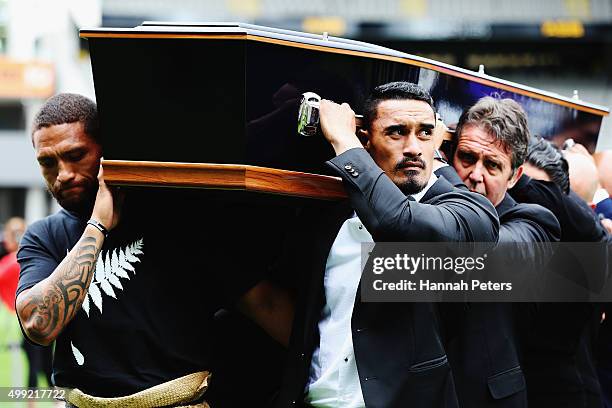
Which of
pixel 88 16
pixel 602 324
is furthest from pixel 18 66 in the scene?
pixel 602 324

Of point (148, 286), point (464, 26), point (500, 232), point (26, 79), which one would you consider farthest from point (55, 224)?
point (26, 79)

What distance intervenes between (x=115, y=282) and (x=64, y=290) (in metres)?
0.18

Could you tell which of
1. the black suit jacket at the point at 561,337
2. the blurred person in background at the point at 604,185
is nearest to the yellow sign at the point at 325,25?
the blurred person in background at the point at 604,185

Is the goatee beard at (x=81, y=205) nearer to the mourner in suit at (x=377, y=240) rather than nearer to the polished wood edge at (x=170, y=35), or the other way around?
the polished wood edge at (x=170, y=35)

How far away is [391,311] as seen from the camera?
2.61 m

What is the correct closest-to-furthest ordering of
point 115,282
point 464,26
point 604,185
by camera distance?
point 115,282 < point 604,185 < point 464,26

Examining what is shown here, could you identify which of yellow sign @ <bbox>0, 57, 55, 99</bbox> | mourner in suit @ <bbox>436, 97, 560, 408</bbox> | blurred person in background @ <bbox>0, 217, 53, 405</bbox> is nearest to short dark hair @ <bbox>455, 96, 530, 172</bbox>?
mourner in suit @ <bbox>436, 97, 560, 408</bbox>

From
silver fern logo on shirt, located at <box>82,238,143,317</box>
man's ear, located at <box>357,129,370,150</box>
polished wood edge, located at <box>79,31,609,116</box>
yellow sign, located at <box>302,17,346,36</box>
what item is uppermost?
polished wood edge, located at <box>79,31,609,116</box>

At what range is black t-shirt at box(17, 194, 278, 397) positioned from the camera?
270 cm

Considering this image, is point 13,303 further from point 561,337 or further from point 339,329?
point 339,329

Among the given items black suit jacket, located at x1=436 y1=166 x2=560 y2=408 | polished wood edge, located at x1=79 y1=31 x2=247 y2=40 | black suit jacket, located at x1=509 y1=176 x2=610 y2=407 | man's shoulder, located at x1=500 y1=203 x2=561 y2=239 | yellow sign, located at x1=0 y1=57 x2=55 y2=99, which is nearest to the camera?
polished wood edge, located at x1=79 y1=31 x2=247 y2=40

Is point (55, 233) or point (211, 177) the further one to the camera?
point (55, 233)

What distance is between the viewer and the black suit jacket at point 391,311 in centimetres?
246

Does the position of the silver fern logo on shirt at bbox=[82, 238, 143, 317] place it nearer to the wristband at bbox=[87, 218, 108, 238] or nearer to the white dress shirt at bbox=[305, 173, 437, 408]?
the wristband at bbox=[87, 218, 108, 238]
